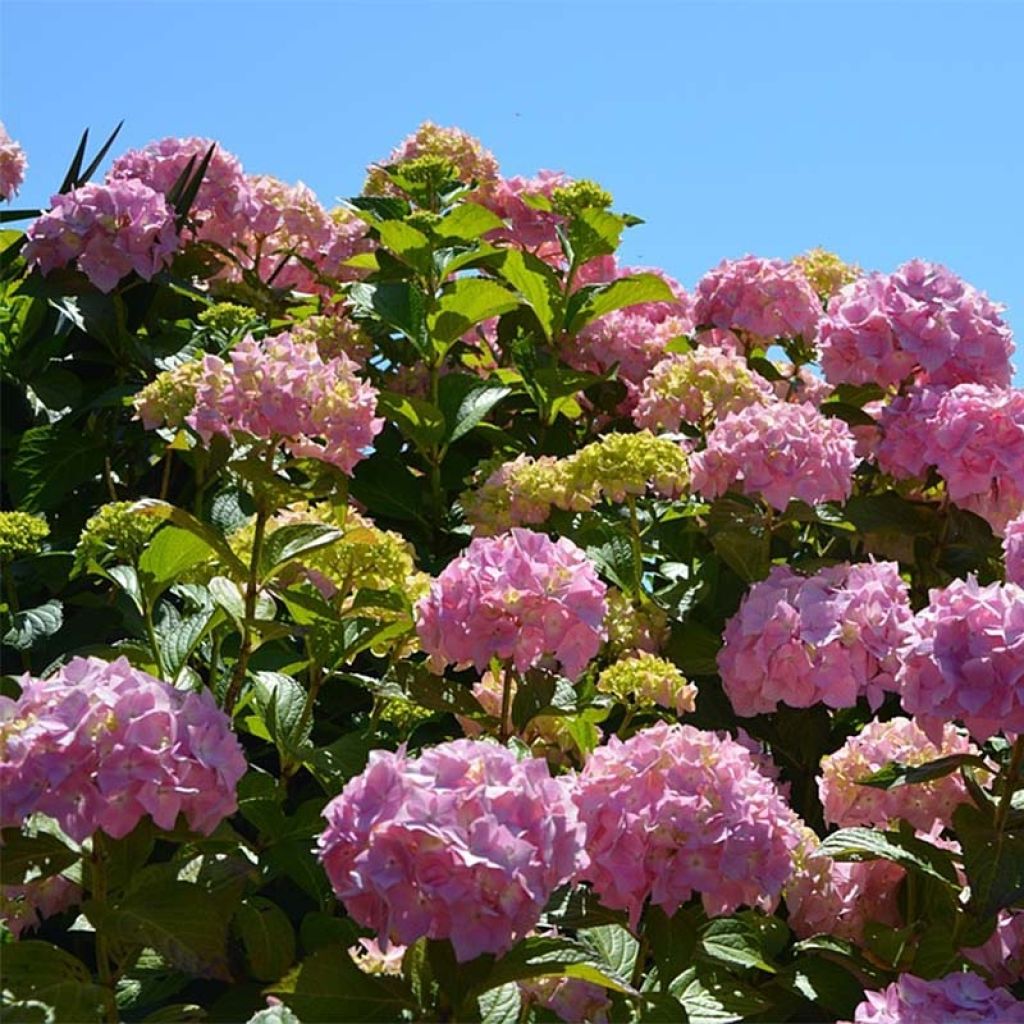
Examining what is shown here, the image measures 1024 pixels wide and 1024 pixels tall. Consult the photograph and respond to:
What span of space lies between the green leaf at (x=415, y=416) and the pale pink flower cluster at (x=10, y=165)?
1.71 meters

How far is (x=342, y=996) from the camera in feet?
6.93

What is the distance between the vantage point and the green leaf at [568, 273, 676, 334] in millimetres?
4473

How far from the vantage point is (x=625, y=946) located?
2551 mm

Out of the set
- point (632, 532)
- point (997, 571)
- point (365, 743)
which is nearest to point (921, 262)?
point (997, 571)

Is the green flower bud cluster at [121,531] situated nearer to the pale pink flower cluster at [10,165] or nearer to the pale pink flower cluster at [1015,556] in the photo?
the pale pink flower cluster at [1015,556]

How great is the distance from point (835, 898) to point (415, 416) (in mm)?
1635

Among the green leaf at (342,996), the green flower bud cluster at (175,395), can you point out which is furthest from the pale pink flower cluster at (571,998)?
the green flower bud cluster at (175,395)

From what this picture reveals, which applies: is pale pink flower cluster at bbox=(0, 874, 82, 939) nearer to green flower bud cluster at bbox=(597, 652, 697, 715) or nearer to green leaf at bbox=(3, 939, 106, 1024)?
green leaf at bbox=(3, 939, 106, 1024)

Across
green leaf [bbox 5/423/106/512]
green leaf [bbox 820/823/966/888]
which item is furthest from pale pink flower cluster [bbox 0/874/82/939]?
green leaf [bbox 5/423/106/512]

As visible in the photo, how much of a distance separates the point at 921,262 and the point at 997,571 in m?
0.74

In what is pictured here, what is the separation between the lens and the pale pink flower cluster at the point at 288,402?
295 cm

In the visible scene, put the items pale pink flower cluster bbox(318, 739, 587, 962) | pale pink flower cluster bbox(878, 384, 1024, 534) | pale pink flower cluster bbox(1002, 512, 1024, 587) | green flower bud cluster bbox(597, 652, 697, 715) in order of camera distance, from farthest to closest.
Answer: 1. pale pink flower cluster bbox(878, 384, 1024, 534)
2. pale pink flower cluster bbox(1002, 512, 1024, 587)
3. green flower bud cluster bbox(597, 652, 697, 715)
4. pale pink flower cluster bbox(318, 739, 587, 962)

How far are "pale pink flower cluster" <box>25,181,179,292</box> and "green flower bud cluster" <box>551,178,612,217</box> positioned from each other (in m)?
1.06

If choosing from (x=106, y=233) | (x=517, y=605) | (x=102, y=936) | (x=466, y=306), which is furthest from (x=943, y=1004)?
(x=106, y=233)
